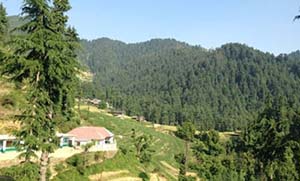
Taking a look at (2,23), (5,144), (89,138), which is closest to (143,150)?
(89,138)

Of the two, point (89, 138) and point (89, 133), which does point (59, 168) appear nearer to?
point (89, 138)

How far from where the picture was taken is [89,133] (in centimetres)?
5853

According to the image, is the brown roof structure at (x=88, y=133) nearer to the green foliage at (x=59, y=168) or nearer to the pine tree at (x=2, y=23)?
the green foliage at (x=59, y=168)

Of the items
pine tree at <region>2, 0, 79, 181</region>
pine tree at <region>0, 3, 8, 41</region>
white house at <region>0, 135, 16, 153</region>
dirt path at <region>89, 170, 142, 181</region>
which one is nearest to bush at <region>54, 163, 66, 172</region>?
dirt path at <region>89, 170, 142, 181</region>

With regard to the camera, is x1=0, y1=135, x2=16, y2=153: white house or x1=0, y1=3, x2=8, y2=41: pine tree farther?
x1=0, y1=3, x2=8, y2=41: pine tree

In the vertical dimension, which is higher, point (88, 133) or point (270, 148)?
point (88, 133)

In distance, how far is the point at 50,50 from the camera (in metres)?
17.5

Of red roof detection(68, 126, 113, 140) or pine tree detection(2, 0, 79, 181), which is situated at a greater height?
pine tree detection(2, 0, 79, 181)

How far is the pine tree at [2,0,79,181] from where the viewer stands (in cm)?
1744

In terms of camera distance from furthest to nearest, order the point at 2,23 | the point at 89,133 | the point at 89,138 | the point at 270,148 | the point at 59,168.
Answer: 1. the point at 2,23
2. the point at 89,133
3. the point at 89,138
4. the point at 270,148
5. the point at 59,168

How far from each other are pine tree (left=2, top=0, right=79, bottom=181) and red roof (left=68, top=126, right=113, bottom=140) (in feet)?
123

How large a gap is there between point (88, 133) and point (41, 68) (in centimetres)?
4144

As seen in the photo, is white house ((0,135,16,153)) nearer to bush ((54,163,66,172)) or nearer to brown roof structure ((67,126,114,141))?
bush ((54,163,66,172))

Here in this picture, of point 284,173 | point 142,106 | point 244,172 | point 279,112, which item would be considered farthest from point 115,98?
point 284,173
